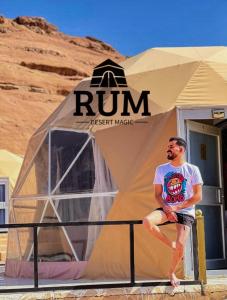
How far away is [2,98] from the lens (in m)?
62.1

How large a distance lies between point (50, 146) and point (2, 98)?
2029 inches

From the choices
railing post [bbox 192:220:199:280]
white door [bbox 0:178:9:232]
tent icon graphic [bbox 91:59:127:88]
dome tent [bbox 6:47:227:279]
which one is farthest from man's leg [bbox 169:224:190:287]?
white door [bbox 0:178:9:232]

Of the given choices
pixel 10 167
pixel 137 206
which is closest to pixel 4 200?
pixel 10 167

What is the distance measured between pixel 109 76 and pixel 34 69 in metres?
70.3

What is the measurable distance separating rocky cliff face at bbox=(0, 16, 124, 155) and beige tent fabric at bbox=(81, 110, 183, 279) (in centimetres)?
4074

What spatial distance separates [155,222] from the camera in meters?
7.80

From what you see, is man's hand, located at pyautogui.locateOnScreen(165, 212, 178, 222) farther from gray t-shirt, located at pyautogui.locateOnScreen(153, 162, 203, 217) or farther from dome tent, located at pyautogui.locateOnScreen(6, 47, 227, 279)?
dome tent, located at pyautogui.locateOnScreen(6, 47, 227, 279)

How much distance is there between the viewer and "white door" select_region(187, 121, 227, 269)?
1049cm

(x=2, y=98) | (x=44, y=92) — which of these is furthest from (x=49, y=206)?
(x=44, y=92)

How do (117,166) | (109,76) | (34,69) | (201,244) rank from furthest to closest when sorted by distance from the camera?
(34,69), (109,76), (117,166), (201,244)

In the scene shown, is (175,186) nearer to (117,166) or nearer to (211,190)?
(117,166)

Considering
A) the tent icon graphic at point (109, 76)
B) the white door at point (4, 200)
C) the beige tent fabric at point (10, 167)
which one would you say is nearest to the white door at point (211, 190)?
the tent icon graphic at point (109, 76)

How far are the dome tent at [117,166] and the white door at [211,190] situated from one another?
58cm

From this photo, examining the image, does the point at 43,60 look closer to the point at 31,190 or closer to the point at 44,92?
the point at 44,92
